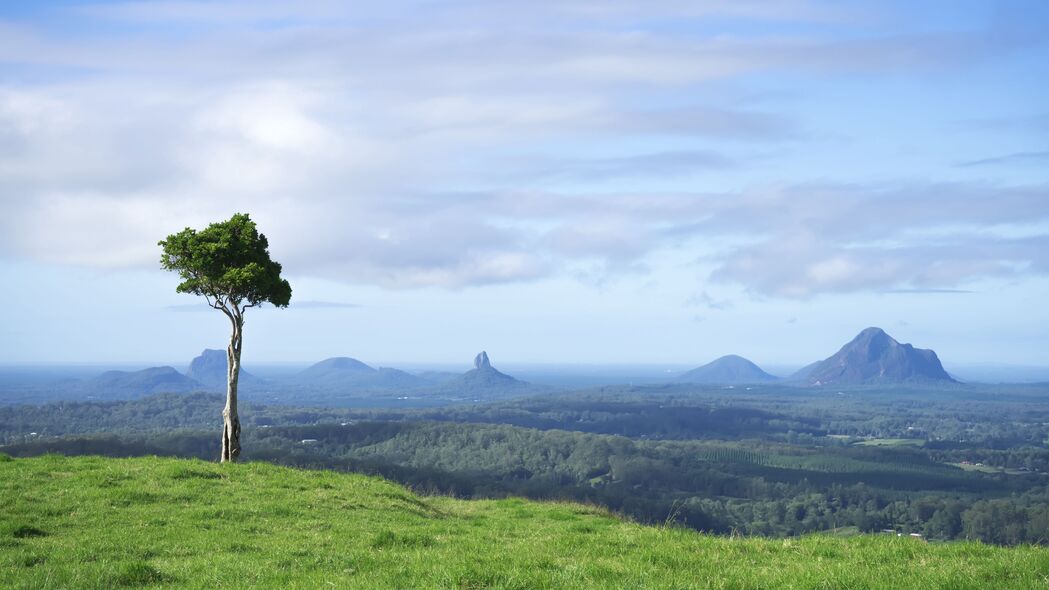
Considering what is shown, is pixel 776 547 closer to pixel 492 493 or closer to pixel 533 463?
Answer: pixel 492 493

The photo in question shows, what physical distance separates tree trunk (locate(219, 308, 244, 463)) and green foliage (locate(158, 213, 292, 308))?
1098mm

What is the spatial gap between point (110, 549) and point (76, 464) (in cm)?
1295

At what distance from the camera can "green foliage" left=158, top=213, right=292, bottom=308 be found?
3022 cm

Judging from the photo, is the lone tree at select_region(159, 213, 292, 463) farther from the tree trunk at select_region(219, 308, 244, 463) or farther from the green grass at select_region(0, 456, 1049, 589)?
the green grass at select_region(0, 456, 1049, 589)

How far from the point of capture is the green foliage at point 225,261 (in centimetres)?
3022

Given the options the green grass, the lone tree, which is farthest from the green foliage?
the green grass

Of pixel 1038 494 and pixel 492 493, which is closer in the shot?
pixel 492 493

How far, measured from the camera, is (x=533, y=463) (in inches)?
7382

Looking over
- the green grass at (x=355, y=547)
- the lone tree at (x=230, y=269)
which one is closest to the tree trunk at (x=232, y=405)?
the lone tree at (x=230, y=269)

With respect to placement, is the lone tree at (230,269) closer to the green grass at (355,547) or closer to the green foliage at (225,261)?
the green foliage at (225,261)

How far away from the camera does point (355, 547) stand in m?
15.5

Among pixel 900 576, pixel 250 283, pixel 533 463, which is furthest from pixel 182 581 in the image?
pixel 533 463

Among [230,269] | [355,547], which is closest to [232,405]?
[230,269]

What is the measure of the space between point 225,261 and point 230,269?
30.2 inches
